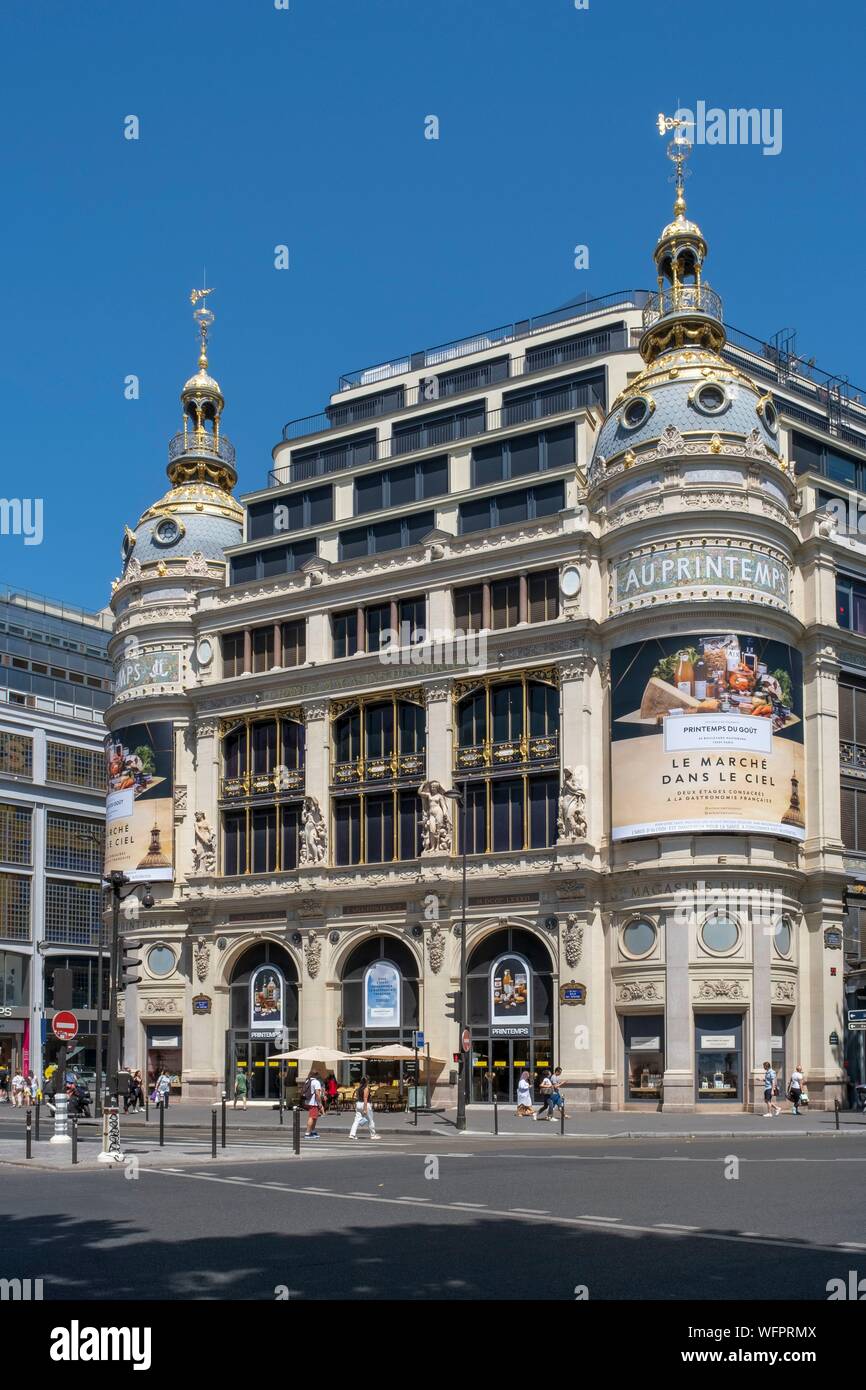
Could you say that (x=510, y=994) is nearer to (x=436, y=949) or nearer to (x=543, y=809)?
(x=436, y=949)

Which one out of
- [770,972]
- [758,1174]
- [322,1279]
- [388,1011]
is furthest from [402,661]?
[322,1279]

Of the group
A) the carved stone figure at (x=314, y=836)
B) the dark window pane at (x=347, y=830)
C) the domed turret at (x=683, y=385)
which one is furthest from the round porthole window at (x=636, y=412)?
the carved stone figure at (x=314, y=836)

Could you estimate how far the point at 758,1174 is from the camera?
2791 cm

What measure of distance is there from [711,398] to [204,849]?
29.6 meters

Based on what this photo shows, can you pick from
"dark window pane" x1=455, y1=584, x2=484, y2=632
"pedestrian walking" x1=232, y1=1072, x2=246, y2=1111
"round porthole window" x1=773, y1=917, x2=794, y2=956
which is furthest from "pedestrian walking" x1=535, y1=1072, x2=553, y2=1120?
"dark window pane" x1=455, y1=584, x2=484, y2=632

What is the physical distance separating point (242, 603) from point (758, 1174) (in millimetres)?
49247

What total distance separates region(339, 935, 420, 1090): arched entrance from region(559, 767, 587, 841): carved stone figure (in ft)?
30.8

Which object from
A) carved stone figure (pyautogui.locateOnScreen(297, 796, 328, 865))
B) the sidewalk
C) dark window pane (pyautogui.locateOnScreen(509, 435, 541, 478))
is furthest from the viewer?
dark window pane (pyautogui.locateOnScreen(509, 435, 541, 478))

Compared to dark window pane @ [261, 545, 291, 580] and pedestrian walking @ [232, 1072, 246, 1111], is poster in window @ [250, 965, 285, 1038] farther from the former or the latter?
dark window pane @ [261, 545, 291, 580]

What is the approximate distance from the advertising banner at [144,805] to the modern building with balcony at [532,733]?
21cm

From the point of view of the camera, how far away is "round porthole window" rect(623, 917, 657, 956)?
58.4 m

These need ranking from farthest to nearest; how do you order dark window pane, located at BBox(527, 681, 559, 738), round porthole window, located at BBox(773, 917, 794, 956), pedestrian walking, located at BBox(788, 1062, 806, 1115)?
dark window pane, located at BBox(527, 681, 559, 738) < round porthole window, located at BBox(773, 917, 794, 956) < pedestrian walking, located at BBox(788, 1062, 806, 1115)
